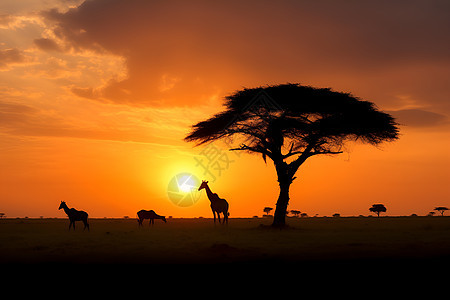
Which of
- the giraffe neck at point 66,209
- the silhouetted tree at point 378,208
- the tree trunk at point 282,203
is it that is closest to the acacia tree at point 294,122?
the tree trunk at point 282,203

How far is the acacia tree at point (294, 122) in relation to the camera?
3903 cm

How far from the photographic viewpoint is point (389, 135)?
40.4 m

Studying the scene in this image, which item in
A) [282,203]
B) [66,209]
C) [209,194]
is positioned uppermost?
[209,194]

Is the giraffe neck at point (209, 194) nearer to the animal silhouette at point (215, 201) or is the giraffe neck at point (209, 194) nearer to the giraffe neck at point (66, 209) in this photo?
the animal silhouette at point (215, 201)

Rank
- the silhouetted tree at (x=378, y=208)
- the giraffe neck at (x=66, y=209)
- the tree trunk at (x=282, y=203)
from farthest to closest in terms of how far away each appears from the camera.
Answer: the silhouetted tree at (x=378, y=208) < the tree trunk at (x=282, y=203) < the giraffe neck at (x=66, y=209)

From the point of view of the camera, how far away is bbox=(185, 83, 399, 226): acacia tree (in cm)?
3903

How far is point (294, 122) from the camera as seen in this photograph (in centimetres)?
3969

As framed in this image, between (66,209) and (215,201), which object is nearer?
(66,209)

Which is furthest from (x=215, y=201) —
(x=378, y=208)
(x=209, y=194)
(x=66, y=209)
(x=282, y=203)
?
(x=378, y=208)

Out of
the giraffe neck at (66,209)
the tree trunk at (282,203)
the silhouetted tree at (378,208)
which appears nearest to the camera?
the giraffe neck at (66,209)

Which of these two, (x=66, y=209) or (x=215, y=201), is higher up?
(x=215, y=201)

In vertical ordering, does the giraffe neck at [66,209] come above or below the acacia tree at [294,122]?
below

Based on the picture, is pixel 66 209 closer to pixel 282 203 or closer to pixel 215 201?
pixel 215 201

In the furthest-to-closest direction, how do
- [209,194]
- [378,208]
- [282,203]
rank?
[378,208] → [282,203] → [209,194]
